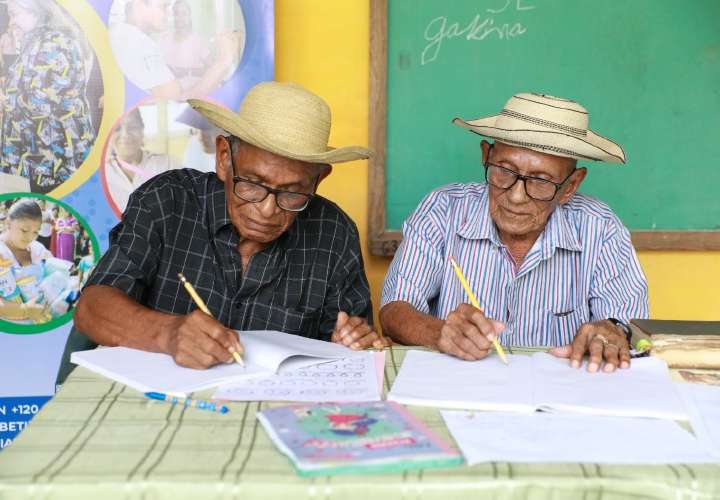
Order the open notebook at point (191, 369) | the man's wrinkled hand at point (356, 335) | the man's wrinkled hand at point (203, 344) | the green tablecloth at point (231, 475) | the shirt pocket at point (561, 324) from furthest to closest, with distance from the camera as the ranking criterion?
the shirt pocket at point (561, 324) → the man's wrinkled hand at point (356, 335) → the man's wrinkled hand at point (203, 344) → the open notebook at point (191, 369) → the green tablecloth at point (231, 475)

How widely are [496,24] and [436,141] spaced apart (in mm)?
517

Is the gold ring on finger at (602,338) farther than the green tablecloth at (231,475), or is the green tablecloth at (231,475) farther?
the gold ring on finger at (602,338)

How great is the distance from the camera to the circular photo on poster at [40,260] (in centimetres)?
307

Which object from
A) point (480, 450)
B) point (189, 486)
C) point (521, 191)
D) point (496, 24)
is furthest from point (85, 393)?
point (496, 24)

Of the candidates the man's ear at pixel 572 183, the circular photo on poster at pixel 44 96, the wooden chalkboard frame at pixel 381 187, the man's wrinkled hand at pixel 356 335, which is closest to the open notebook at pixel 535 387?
the man's wrinkled hand at pixel 356 335

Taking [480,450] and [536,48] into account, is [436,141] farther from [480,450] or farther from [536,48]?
[480,450]

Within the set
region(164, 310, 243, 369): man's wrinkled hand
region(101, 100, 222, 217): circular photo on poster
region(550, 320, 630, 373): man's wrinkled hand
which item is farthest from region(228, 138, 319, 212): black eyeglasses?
region(550, 320, 630, 373): man's wrinkled hand

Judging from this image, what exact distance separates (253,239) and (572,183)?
1040 millimetres

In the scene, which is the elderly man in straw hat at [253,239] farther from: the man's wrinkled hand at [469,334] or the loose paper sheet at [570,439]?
the loose paper sheet at [570,439]

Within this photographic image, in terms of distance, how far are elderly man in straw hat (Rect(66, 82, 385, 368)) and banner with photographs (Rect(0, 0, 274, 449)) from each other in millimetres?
485

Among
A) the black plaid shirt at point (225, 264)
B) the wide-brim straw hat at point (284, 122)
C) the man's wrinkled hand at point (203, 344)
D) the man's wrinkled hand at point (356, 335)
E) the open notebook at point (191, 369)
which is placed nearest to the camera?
the open notebook at point (191, 369)

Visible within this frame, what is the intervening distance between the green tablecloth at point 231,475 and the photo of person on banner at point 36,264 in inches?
67.2

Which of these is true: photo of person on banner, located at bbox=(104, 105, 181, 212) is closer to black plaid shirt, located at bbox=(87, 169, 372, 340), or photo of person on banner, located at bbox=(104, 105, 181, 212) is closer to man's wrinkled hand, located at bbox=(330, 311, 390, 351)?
black plaid shirt, located at bbox=(87, 169, 372, 340)

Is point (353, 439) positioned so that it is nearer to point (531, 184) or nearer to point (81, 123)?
point (531, 184)
